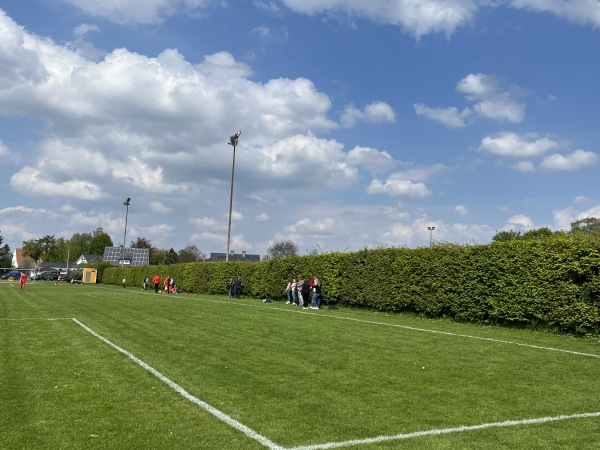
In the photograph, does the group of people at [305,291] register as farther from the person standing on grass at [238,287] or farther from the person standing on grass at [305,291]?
the person standing on grass at [238,287]

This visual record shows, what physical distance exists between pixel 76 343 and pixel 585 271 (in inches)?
550

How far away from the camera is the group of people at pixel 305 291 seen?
26.6m

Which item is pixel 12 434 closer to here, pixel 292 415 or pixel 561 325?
pixel 292 415

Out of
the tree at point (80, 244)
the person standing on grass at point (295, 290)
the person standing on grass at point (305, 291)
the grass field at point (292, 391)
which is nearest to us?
the grass field at point (292, 391)

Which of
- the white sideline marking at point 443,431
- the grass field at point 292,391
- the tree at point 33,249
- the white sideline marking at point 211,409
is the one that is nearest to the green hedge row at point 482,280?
the grass field at point 292,391

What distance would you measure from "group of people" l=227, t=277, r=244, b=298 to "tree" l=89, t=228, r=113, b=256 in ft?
394

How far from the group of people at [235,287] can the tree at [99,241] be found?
394ft

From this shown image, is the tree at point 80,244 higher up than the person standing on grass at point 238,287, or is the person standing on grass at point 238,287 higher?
the tree at point 80,244

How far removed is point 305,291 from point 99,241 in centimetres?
13383

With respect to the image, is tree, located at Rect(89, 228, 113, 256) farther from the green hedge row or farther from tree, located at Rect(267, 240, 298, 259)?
the green hedge row

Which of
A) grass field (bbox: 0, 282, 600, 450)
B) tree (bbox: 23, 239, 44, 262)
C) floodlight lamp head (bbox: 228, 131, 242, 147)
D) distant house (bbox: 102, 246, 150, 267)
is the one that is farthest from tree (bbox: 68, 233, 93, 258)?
grass field (bbox: 0, 282, 600, 450)

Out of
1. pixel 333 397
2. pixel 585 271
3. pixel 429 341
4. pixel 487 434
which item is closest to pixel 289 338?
pixel 429 341

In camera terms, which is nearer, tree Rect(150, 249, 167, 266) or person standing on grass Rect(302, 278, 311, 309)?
person standing on grass Rect(302, 278, 311, 309)

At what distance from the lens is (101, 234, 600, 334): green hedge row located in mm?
15711
